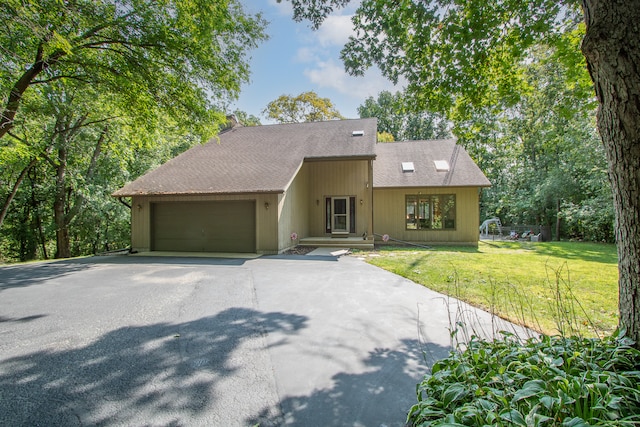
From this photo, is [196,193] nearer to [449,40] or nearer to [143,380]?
[143,380]

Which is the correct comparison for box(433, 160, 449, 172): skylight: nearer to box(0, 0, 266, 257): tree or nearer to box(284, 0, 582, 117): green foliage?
box(284, 0, 582, 117): green foliage

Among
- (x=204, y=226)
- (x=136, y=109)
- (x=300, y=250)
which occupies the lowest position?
(x=300, y=250)

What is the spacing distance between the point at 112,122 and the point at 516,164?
29.5m

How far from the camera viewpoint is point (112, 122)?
43.8ft

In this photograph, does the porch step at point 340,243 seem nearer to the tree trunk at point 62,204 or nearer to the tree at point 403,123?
the tree trunk at point 62,204

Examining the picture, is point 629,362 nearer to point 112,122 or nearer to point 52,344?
point 52,344

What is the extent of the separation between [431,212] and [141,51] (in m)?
12.6

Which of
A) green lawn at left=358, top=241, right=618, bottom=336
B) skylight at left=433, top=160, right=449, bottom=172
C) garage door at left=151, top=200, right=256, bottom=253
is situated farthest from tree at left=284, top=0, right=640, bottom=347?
skylight at left=433, top=160, right=449, bottom=172

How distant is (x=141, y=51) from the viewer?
846cm

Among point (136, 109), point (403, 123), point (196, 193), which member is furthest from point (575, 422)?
point (403, 123)

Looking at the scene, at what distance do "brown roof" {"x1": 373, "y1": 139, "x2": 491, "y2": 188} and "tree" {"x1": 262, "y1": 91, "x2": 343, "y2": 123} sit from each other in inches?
458

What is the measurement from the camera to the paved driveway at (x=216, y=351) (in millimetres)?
2426

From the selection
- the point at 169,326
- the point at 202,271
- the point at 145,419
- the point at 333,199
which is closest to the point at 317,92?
the point at 333,199

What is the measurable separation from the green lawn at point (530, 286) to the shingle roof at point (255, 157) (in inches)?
193
